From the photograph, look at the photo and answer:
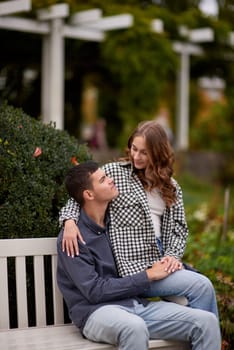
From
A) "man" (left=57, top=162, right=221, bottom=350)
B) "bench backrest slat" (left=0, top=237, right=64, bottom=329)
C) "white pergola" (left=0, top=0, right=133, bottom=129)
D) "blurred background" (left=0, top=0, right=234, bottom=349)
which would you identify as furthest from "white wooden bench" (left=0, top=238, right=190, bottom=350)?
"white pergola" (left=0, top=0, right=133, bottom=129)

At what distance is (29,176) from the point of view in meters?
3.75

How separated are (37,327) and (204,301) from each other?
0.84 metres

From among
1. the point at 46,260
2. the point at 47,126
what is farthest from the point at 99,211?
the point at 47,126

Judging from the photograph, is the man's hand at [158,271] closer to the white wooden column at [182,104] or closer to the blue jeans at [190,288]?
the blue jeans at [190,288]

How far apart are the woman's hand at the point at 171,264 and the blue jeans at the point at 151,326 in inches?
6.5

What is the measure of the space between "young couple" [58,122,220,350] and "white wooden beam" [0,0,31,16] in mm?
6412

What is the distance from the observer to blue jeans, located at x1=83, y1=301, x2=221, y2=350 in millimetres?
3109

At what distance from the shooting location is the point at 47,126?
4121mm

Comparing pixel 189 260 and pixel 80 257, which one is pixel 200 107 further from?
pixel 80 257

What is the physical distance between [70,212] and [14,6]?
6868 millimetres

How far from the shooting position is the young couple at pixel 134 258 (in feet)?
10.6

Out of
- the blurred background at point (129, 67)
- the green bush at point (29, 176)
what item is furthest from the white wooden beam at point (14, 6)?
the green bush at point (29, 176)

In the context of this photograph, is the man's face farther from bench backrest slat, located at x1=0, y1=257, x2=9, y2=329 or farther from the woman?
bench backrest slat, located at x1=0, y1=257, x2=9, y2=329

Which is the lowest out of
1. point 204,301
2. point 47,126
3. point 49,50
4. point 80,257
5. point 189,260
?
point 189,260
